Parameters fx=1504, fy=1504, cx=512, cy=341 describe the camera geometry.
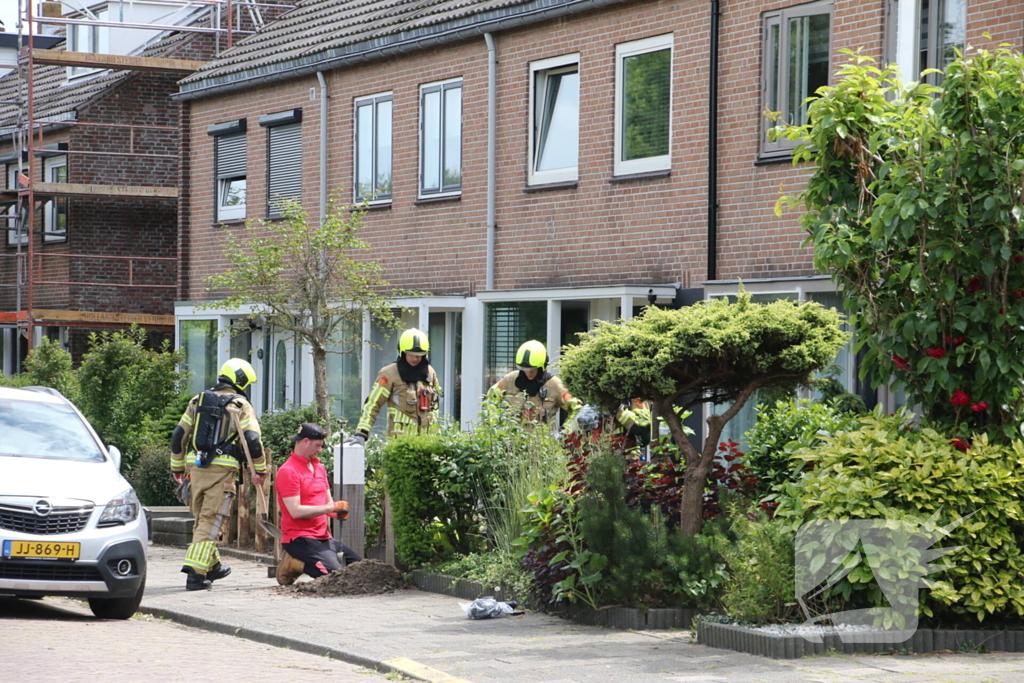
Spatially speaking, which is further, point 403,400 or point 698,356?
point 403,400

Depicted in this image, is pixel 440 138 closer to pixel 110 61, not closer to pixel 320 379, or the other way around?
pixel 320 379

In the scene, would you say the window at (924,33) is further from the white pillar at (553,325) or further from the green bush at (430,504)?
the green bush at (430,504)

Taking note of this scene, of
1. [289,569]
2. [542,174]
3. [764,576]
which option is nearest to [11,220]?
[542,174]

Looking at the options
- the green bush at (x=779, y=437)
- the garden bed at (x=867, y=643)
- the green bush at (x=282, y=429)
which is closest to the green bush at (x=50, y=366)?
the green bush at (x=282, y=429)

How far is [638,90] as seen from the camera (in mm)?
17188

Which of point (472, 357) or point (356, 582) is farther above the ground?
point (472, 357)

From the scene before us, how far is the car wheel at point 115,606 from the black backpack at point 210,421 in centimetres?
198

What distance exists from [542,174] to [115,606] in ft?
30.6

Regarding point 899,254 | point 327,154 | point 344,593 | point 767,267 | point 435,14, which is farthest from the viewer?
point 327,154

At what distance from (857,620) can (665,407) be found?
6.77ft

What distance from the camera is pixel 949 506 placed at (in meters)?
8.69

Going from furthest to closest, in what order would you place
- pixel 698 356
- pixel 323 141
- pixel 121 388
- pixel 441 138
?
pixel 323 141, pixel 441 138, pixel 121 388, pixel 698 356

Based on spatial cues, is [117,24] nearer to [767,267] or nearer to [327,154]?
[327,154]

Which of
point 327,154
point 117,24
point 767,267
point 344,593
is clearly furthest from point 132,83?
point 344,593
